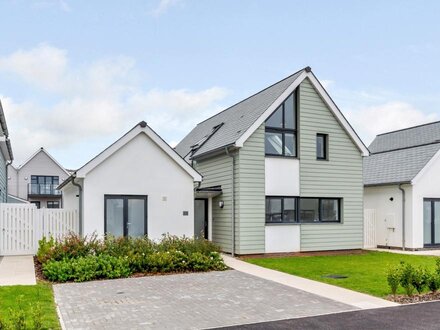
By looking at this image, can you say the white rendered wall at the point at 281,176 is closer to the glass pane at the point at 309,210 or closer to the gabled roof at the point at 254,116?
the glass pane at the point at 309,210

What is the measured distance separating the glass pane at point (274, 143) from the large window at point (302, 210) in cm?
183

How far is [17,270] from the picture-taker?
13.1m

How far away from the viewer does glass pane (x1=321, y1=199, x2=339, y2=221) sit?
1880 cm

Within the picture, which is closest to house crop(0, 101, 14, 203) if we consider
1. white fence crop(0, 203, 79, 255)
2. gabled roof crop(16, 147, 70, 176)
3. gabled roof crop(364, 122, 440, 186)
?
white fence crop(0, 203, 79, 255)

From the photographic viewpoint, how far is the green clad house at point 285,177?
17219mm

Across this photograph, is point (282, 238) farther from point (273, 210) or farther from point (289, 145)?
point (289, 145)

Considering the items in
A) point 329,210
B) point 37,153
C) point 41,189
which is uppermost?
point 37,153

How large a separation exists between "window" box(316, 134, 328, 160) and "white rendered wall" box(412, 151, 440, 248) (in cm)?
468

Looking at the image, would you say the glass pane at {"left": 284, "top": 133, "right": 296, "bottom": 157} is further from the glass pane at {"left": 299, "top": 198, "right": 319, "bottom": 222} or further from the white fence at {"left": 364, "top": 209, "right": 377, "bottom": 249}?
the white fence at {"left": 364, "top": 209, "right": 377, "bottom": 249}

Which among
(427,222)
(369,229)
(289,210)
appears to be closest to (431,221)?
(427,222)

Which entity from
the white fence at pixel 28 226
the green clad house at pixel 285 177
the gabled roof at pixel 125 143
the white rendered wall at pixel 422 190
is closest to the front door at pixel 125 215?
the gabled roof at pixel 125 143

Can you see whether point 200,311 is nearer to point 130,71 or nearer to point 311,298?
point 311,298

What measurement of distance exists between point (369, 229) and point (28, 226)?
15390 mm

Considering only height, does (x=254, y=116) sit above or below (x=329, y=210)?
above
